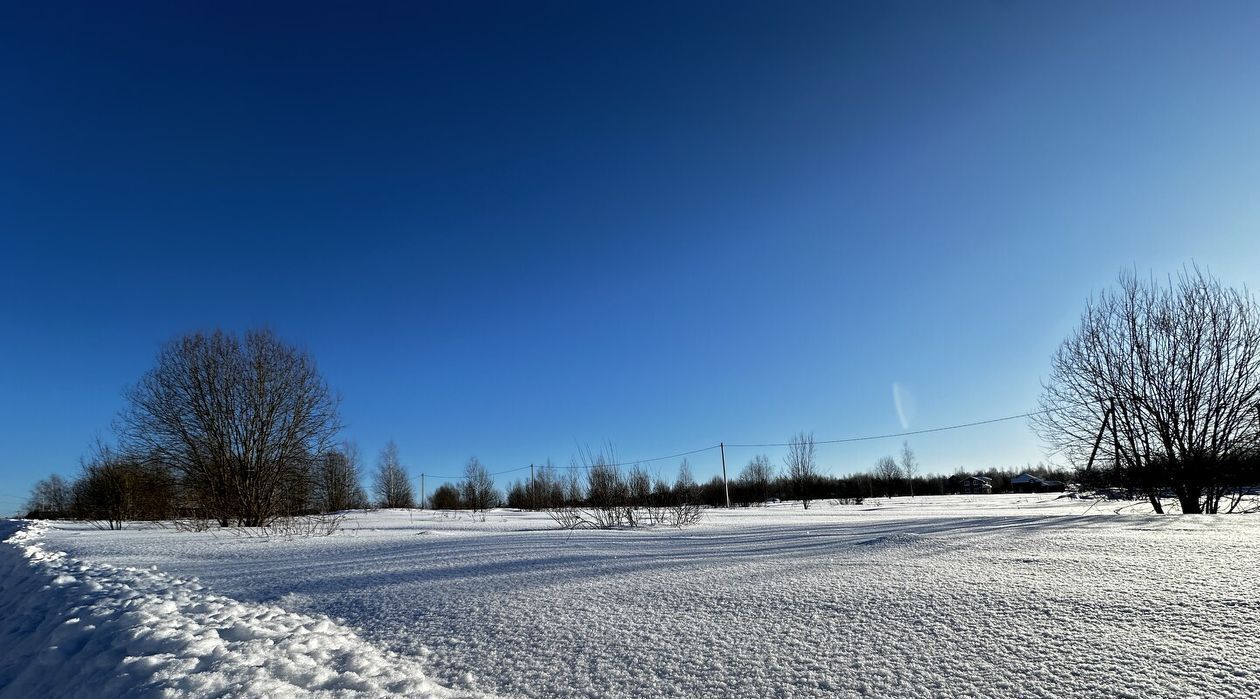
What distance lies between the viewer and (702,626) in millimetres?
1993

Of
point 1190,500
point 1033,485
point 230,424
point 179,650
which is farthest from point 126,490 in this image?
point 1033,485

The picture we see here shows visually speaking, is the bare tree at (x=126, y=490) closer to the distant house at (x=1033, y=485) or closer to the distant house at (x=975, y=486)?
the distant house at (x=1033, y=485)

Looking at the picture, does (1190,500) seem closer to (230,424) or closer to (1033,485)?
(230,424)

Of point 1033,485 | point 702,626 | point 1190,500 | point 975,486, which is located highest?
point 702,626

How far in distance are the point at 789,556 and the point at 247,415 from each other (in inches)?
549

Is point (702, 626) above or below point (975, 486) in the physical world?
above

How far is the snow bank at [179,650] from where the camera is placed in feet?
5.41

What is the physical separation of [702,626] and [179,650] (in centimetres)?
185

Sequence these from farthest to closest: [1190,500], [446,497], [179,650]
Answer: [446,497], [1190,500], [179,650]

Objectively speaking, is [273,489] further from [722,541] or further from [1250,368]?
[1250,368]

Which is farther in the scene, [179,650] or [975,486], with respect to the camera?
[975,486]

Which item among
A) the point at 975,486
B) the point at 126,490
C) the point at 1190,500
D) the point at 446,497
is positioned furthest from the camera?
the point at 975,486

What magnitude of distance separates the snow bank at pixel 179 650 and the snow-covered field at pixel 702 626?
11mm

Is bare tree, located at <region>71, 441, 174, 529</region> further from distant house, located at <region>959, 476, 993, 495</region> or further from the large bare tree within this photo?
distant house, located at <region>959, 476, 993, 495</region>
